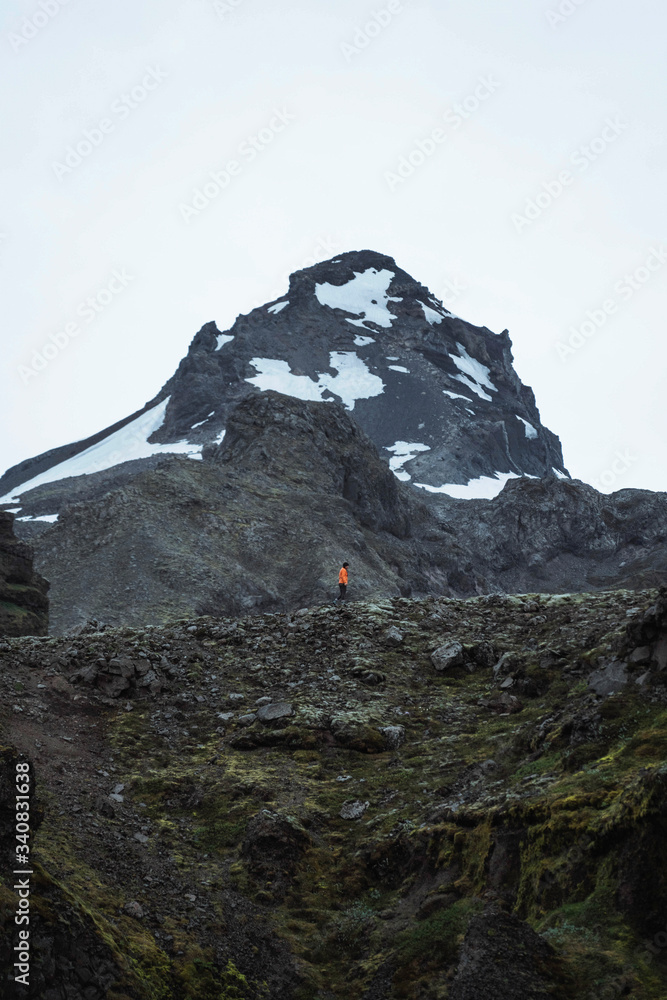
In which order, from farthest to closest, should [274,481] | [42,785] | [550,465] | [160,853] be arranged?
1. [550,465]
2. [274,481]
3. [42,785]
4. [160,853]

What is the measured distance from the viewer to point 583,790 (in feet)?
28.6

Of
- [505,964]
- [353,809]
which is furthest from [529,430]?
[505,964]

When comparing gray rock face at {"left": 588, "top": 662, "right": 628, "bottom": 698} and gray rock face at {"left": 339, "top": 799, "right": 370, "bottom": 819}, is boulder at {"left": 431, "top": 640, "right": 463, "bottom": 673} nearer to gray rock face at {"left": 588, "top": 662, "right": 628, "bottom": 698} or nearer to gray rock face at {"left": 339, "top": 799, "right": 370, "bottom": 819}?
gray rock face at {"left": 588, "top": 662, "right": 628, "bottom": 698}

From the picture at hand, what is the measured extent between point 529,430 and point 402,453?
45.0 m

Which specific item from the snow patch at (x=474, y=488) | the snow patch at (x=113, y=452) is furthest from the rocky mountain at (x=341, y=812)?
the snow patch at (x=474, y=488)

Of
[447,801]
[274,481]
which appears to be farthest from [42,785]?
[274,481]

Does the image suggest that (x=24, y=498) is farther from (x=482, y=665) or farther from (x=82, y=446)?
(x=482, y=665)

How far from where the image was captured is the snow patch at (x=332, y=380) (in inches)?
5305

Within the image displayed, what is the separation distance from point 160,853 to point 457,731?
233 inches

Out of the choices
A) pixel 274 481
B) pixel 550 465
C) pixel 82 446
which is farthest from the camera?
pixel 550 465

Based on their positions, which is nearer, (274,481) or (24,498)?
(274,481)

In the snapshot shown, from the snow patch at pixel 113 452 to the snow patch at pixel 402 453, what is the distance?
32.5 meters

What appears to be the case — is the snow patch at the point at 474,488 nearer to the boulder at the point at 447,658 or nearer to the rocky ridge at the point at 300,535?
the rocky ridge at the point at 300,535

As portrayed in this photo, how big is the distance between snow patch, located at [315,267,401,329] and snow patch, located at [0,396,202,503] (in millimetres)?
51671
